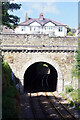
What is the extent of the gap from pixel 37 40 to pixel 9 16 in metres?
7.33

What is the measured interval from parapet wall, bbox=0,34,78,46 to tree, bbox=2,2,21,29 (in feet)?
18.5

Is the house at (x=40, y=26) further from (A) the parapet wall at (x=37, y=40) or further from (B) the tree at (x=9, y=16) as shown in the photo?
(B) the tree at (x=9, y=16)

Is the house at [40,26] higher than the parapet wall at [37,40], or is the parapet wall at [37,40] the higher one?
the house at [40,26]

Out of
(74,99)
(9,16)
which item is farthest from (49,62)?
(9,16)

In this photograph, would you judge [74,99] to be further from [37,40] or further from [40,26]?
[40,26]

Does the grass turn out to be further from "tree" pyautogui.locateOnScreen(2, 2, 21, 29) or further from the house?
the house

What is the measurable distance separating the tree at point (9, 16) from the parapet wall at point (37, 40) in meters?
5.63

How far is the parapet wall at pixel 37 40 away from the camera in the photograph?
22.9 m

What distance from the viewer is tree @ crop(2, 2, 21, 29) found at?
46.3 ft

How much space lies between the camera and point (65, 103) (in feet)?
60.5

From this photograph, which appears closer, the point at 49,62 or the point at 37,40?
the point at 49,62

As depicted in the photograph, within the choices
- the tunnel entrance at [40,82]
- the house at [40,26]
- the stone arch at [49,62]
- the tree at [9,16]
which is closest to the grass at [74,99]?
the stone arch at [49,62]

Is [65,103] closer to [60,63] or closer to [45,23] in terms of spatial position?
[60,63]

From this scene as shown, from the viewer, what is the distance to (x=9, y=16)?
16219 millimetres
